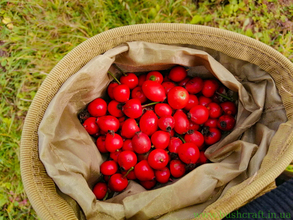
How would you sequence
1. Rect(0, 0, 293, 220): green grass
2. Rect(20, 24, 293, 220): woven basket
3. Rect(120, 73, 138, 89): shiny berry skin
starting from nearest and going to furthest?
1. Rect(20, 24, 293, 220): woven basket
2. Rect(120, 73, 138, 89): shiny berry skin
3. Rect(0, 0, 293, 220): green grass

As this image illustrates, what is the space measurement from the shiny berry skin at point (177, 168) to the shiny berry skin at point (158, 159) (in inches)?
3.5

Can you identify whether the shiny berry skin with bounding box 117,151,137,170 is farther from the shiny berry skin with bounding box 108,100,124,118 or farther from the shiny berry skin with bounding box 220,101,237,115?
the shiny berry skin with bounding box 220,101,237,115

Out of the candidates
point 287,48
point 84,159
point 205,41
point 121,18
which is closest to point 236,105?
point 205,41

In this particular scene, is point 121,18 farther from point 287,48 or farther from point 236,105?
point 287,48

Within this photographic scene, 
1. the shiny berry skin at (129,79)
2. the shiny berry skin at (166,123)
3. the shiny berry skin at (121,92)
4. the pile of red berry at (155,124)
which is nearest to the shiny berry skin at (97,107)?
the pile of red berry at (155,124)

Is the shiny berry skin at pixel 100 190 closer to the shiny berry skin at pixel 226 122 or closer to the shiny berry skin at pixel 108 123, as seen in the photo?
the shiny berry skin at pixel 108 123

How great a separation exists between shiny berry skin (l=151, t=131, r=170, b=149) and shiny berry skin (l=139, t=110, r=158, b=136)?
47 millimetres

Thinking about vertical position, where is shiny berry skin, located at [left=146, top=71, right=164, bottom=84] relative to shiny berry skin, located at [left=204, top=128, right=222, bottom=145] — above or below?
above

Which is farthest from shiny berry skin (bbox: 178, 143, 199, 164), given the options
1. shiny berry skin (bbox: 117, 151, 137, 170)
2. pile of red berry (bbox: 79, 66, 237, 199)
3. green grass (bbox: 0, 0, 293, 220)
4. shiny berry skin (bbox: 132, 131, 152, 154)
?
green grass (bbox: 0, 0, 293, 220)

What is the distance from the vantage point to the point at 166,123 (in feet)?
5.93

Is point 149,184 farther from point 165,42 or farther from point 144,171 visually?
point 165,42

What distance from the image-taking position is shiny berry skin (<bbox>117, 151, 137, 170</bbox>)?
70.1 inches

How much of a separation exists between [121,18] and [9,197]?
6.84ft

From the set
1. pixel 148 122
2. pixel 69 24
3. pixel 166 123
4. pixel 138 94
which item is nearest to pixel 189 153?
pixel 166 123
